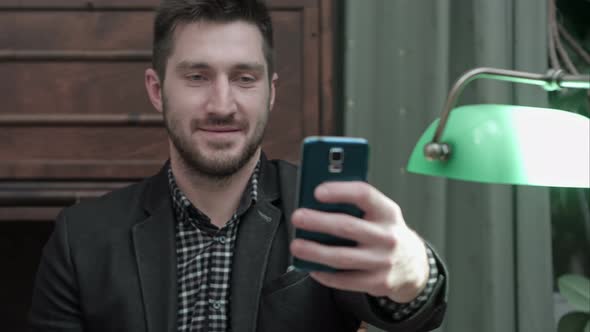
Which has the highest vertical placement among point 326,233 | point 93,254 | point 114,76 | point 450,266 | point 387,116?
point 114,76

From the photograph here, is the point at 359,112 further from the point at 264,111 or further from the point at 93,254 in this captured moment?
the point at 93,254

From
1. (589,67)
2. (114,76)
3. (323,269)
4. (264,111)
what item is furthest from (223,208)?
(589,67)

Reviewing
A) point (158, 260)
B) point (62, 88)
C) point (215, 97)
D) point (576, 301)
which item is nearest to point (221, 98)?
point (215, 97)

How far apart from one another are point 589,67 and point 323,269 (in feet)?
4.44

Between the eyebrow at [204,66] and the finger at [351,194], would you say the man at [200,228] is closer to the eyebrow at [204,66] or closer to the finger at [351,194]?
the eyebrow at [204,66]

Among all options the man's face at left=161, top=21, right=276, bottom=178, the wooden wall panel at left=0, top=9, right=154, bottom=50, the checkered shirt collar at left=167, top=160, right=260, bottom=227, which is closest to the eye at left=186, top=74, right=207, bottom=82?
the man's face at left=161, top=21, right=276, bottom=178

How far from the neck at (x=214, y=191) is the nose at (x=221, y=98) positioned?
0.42 ft

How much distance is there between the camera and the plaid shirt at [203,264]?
46.9 inches

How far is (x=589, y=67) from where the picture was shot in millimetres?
1738

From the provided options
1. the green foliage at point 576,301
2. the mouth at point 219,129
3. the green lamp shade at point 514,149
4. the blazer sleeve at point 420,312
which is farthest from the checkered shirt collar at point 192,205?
the green foliage at point 576,301

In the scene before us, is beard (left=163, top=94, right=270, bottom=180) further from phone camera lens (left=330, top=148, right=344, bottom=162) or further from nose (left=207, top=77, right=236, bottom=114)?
phone camera lens (left=330, top=148, right=344, bottom=162)

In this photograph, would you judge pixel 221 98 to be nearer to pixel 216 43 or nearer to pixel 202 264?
pixel 216 43

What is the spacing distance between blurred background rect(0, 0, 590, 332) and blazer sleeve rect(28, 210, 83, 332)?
0.20 meters

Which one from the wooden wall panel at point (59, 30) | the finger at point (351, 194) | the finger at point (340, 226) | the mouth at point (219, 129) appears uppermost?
the wooden wall panel at point (59, 30)
